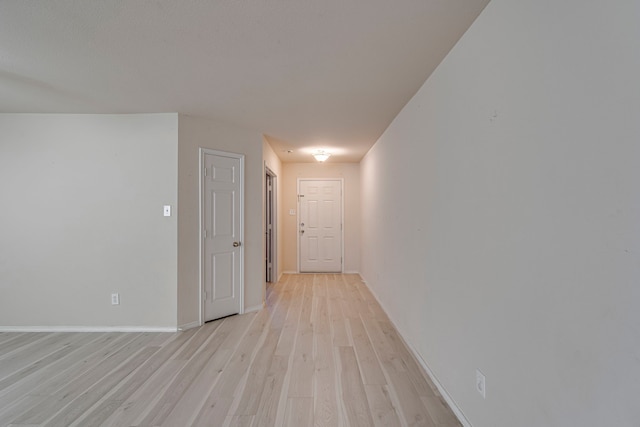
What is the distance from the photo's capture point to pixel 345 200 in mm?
6082

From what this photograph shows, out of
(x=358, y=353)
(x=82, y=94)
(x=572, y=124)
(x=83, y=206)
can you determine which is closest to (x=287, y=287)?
(x=358, y=353)

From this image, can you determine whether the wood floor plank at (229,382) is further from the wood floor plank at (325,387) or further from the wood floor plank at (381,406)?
the wood floor plank at (381,406)

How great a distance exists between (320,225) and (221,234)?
285cm

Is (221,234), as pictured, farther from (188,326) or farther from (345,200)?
(345,200)

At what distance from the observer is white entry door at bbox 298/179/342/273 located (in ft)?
19.9

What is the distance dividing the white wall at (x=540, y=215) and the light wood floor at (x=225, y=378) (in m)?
0.50

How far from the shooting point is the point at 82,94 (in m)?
2.62

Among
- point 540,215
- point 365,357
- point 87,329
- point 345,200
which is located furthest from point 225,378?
point 345,200

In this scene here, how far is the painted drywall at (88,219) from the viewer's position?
10.2ft

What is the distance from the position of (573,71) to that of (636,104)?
0.28 m

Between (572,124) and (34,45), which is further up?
(34,45)

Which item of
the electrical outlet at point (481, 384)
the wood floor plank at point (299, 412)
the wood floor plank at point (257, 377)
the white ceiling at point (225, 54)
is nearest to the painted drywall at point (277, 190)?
the white ceiling at point (225, 54)

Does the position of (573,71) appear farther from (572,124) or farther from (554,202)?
(554,202)

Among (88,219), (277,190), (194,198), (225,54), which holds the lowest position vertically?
(88,219)
